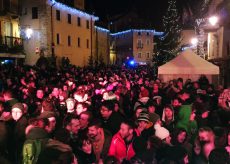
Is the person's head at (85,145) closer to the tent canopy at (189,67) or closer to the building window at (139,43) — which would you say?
the tent canopy at (189,67)

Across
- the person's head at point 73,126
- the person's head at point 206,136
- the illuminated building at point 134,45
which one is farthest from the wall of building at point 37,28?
the illuminated building at point 134,45

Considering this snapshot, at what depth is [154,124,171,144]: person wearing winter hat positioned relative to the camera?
6812 mm

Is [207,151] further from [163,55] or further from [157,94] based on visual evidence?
[163,55]

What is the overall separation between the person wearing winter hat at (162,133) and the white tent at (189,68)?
1154cm

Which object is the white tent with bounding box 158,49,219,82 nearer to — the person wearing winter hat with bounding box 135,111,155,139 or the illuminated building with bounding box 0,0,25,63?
the person wearing winter hat with bounding box 135,111,155,139

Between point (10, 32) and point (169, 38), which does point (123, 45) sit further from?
point (10, 32)

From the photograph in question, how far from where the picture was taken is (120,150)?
615cm

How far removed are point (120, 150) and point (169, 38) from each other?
112 feet

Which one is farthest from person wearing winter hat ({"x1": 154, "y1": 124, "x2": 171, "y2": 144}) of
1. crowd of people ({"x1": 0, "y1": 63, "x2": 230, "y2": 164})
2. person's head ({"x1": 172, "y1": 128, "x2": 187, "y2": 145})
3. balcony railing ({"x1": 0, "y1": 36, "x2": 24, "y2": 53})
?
balcony railing ({"x1": 0, "y1": 36, "x2": 24, "y2": 53})

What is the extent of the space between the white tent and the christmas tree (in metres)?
19.7

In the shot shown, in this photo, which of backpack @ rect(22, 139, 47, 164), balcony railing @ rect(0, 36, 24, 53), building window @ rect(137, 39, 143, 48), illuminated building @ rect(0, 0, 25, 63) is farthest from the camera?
building window @ rect(137, 39, 143, 48)

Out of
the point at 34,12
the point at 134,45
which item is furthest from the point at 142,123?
the point at 134,45

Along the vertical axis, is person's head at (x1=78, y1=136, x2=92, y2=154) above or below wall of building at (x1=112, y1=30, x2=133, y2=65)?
below

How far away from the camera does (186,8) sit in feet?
123
